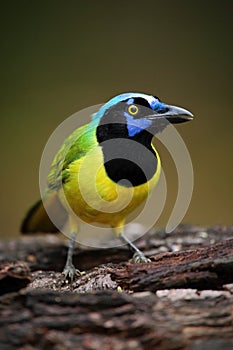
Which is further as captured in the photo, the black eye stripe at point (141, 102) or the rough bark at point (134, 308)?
the black eye stripe at point (141, 102)

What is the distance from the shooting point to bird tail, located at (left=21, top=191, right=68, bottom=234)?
3638 mm

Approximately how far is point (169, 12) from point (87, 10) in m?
1.04

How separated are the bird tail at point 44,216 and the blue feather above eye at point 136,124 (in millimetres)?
755

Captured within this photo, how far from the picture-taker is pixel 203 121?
22.1 ft

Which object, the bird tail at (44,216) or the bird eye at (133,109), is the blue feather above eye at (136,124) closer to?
the bird eye at (133,109)

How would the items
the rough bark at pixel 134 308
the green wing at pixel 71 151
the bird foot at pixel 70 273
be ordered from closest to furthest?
the rough bark at pixel 134 308 → the bird foot at pixel 70 273 → the green wing at pixel 71 151

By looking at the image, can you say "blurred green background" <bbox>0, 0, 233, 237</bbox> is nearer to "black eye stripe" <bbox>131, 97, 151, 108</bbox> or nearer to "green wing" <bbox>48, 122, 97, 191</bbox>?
"green wing" <bbox>48, 122, 97, 191</bbox>

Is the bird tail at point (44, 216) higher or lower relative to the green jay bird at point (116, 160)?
lower

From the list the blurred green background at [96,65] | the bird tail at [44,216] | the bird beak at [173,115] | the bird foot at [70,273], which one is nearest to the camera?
the bird foot at [70,273]

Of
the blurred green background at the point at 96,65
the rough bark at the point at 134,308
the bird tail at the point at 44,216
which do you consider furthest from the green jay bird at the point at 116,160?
the blurred green background at the point at 96,65

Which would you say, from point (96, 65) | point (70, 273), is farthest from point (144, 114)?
point (96, 65)

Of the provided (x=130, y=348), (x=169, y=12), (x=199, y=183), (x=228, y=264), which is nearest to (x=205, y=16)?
(x=169, y=12)

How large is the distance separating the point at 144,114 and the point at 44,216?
1.31 meters

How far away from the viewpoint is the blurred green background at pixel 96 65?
22.2 ft
